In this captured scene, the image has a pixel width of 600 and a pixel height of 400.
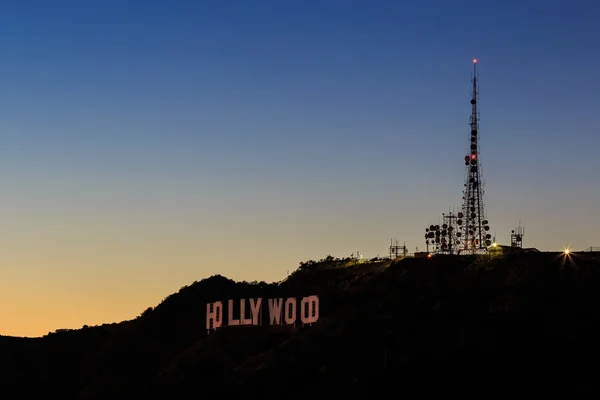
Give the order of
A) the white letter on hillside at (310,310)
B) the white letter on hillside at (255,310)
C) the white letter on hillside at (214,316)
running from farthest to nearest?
the white letter on hillside at (214,316) → the white letter on hillside at (255,310) → the white letter on hillside at (310,310)

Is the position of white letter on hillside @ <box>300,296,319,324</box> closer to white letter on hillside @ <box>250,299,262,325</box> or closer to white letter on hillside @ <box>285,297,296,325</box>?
white letter on hillside @ <box>285,297,296,325</box>

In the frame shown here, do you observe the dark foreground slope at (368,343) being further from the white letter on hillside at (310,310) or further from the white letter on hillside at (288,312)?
the white letter on hillside at (288,312)

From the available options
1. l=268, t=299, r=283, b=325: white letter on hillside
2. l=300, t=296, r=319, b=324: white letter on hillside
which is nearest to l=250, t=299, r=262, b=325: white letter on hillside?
l=268, t=299, r=283, b=325: white letter on hillside

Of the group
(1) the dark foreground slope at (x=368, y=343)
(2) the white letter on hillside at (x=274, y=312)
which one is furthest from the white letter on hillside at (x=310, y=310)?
(2) the white letter on hillside at (x=274, y=312)

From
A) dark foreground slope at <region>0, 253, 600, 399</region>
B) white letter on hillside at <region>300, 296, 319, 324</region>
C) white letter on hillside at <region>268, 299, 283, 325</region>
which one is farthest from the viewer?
white letter on hillside at <region>268, 299, 283, 325</region>

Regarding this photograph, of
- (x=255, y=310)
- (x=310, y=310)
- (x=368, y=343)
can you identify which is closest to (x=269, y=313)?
(x=255, y=310)

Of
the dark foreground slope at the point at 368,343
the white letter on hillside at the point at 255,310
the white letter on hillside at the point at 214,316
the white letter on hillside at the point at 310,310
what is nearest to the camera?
the dark foreground slope at the point at 368,343

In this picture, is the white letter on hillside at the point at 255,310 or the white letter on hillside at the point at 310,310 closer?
the white letter on hillside at the point at 310,310
